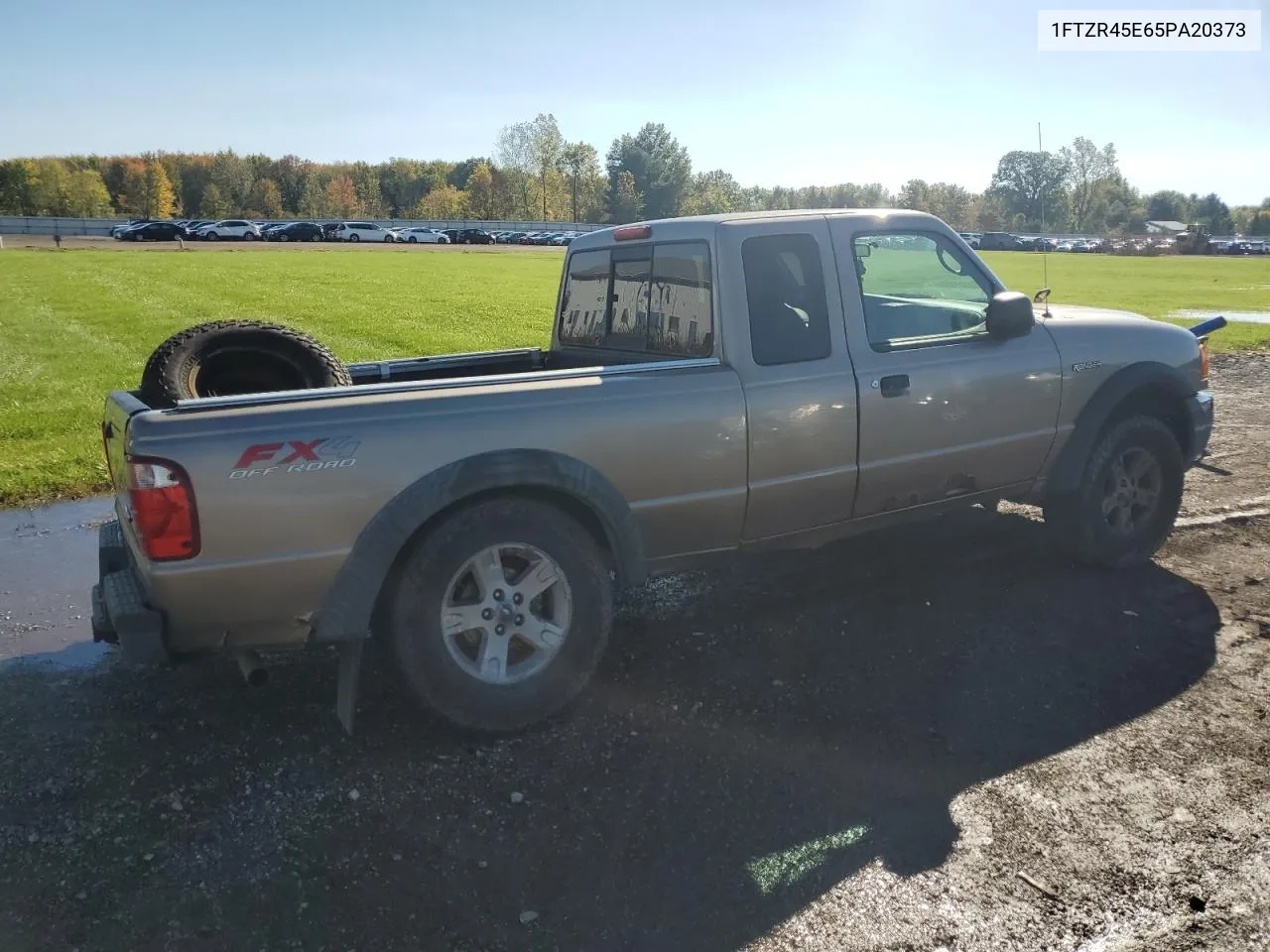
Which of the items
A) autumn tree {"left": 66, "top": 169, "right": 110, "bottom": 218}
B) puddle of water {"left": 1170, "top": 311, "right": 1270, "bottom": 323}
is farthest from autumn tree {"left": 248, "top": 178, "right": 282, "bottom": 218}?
Answer: puddle of water {"left": 1170, "top": 311, "right": 1270, "bottom": 323}

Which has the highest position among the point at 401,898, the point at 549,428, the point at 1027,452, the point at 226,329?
the point at 226,329

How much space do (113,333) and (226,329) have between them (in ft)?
49.3

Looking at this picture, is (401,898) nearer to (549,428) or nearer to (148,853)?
(148,853)

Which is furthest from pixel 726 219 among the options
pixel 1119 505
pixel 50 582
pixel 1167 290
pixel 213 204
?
pixel 213 204

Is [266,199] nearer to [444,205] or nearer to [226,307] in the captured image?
[444,205]

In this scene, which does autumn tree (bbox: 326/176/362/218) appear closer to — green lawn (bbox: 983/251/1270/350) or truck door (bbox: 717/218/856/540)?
green lawn (bbox: 983/251/1270/350)

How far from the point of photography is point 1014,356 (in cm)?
523

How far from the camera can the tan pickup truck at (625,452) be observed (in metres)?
3.45

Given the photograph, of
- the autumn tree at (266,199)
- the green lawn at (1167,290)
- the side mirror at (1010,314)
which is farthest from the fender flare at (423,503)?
the autumn tree at (266,199)

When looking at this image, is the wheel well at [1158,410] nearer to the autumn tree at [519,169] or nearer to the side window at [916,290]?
the side window at [916,290]

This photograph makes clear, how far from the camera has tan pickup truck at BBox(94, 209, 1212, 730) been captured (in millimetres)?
3445

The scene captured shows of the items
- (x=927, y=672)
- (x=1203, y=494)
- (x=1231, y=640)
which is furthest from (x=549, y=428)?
(x=1203, y=494)

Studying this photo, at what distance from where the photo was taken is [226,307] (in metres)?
22.3

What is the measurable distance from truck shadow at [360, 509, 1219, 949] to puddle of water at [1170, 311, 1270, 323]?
1752 centimetres
